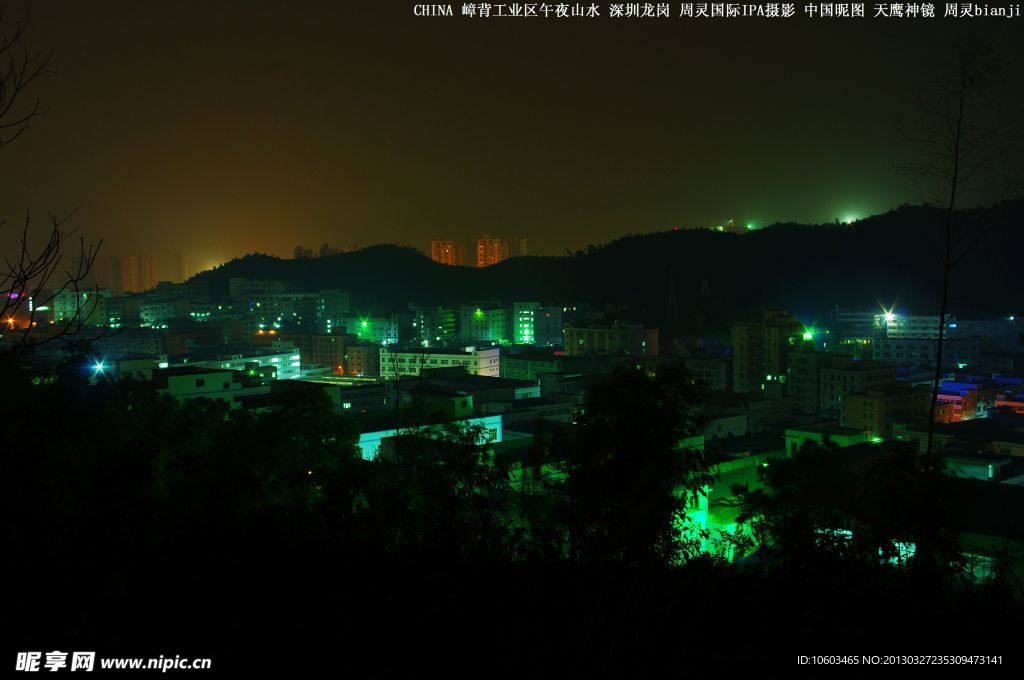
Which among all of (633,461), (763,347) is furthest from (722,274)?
(633,461)

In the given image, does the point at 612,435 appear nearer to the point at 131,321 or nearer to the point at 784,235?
the point at 784,235

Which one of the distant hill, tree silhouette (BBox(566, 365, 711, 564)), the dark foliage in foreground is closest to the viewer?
the dark foliage in foreground

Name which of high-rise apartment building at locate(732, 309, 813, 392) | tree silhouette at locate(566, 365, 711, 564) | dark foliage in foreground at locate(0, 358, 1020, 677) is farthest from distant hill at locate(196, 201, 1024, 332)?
dark foliage in foreground at locate(0, 358, 1020, 677)

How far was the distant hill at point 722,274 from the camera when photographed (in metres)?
17.3

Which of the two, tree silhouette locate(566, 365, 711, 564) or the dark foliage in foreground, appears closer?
the dark foliage in foreground

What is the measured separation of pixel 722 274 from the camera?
19609 mm

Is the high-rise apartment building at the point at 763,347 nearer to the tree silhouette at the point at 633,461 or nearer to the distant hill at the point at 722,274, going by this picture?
the distant hill at the point at 722,274

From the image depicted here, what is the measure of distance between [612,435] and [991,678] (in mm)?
1014

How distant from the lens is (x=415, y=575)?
1.46 m

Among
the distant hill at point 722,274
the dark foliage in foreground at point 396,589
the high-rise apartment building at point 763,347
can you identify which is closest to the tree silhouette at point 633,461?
the dark foliage in foreground at point 396,589

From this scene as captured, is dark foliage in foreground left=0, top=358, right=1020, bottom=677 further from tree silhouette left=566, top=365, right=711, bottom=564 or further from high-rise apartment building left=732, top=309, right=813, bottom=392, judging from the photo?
high-rise apartment building left=732, top=309, right=813, bottom=392

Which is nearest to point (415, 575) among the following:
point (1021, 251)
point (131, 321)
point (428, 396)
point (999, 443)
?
point (428, 396)

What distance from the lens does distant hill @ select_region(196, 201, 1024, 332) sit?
17297 millimetres

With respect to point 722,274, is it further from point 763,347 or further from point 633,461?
point 633,461
